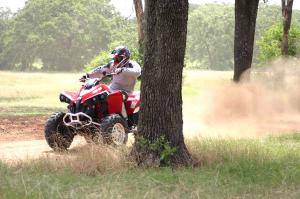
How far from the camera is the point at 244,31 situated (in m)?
15.7

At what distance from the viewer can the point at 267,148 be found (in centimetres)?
968

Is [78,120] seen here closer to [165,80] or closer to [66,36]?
[165,80]

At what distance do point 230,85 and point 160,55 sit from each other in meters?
8.65

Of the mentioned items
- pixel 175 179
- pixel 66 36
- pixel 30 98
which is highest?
pixel 66 36

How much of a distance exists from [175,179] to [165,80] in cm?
164

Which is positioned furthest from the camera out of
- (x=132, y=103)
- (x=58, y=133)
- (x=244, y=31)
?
(x=244, y=31)

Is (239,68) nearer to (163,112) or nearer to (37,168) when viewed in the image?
(163,112)

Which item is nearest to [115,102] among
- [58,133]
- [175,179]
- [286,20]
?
[58,133]

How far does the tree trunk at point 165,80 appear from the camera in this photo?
8227 millimetres

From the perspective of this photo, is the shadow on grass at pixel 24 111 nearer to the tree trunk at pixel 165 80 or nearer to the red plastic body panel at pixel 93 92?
the red plastic body panel at pixel 93 92

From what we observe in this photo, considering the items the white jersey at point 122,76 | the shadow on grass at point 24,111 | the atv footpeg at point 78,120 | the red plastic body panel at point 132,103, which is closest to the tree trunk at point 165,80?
the atv footpeg at point 78,120

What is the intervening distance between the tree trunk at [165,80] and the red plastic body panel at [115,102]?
7.69 ft

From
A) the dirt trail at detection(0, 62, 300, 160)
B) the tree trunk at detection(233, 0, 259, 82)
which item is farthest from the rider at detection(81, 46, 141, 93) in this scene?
the tree trunk at detection(233, 0, 259, 82)

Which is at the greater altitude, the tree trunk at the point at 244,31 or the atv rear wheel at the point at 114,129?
the tree trunk at the point at 244,31
